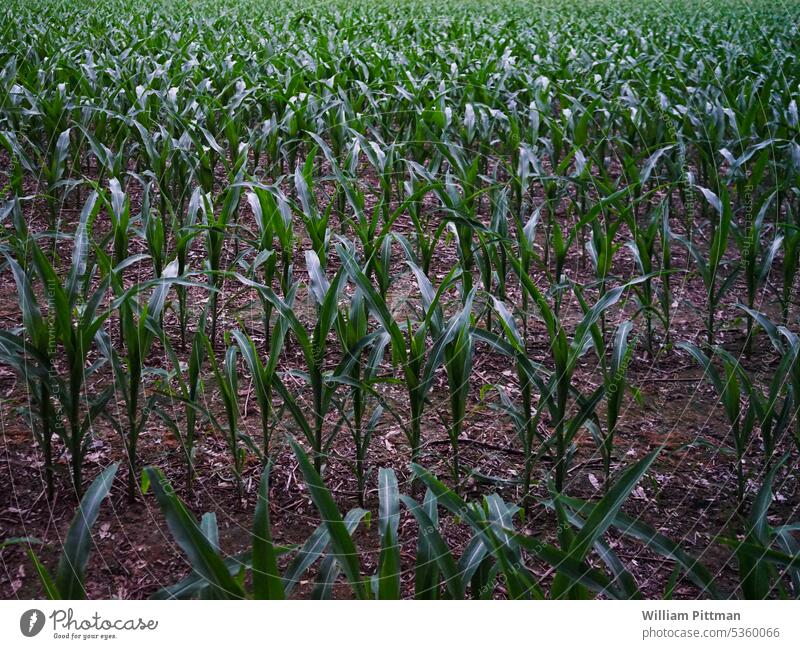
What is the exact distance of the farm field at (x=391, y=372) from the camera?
1.01m

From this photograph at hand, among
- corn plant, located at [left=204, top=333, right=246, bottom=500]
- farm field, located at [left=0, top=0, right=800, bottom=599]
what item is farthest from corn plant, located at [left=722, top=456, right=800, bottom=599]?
corn plant, located at [left=204, top=333, right=246, bottom=500]

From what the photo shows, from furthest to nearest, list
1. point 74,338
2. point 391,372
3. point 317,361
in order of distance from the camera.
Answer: point 391,372
point 317,361
point 74,338

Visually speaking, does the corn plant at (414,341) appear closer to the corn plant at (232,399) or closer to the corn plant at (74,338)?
the corn plant at (232,399)

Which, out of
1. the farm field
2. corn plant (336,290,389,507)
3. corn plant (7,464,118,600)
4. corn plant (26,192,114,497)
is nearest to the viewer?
corn plant (7,464,118,600)

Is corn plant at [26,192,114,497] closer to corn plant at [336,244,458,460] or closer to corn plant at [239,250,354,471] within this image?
corn plant at [239,250,354,471]

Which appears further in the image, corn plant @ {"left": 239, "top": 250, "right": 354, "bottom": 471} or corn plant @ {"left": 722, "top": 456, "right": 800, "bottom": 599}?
corn plant @ {"left": 239, "top": 250, "right": 354, "bottom": 471}

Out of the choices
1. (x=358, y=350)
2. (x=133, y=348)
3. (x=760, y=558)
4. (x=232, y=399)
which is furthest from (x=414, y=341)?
(x=760, y=558)

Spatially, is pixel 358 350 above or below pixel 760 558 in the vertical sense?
above

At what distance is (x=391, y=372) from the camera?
197cm

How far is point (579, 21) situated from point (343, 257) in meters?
7.14

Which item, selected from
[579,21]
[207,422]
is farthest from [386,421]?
[579,21]

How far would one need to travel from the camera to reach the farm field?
101cm

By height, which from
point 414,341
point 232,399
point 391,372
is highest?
point 414,341

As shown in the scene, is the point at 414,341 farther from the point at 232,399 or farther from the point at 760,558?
the point at 760,558
